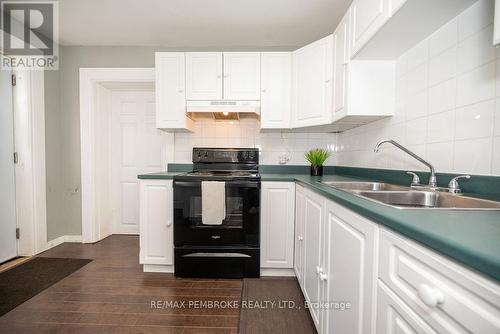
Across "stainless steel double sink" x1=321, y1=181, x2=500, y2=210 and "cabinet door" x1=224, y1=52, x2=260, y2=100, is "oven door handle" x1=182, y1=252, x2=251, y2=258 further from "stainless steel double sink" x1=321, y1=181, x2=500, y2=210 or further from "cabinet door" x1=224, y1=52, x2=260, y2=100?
"cabinet door" x1=224, y1=52, x2=260, y2=100

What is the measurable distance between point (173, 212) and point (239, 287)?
835 millimetres

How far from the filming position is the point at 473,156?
1031 millimetres

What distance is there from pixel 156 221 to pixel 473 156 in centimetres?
219

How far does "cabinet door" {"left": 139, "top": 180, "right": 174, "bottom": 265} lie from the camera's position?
2031 millimetres

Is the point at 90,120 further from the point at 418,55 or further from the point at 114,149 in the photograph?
the point at 418,55

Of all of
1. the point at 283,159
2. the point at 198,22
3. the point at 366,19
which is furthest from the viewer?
the point at 283,159

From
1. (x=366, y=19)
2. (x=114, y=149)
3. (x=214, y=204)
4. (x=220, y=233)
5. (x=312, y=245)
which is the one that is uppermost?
(x=366, y=19)

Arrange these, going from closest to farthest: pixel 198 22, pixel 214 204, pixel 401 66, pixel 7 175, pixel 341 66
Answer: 1. pixel 401 66
2. pixel 341 66
3. pixel 214 204
4. pixel 198 22
5. pixel 7 175

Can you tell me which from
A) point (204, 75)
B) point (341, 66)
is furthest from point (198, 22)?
point (341, 66)

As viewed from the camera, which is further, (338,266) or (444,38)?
(444,38)

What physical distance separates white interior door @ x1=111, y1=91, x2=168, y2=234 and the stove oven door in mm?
1275

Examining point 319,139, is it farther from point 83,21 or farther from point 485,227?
point 83,21

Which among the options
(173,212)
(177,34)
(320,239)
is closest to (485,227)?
(320,239)

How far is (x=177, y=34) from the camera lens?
2.39 m
